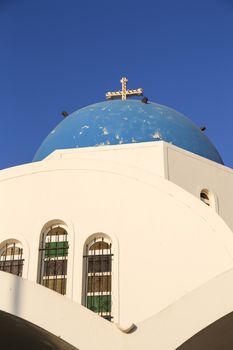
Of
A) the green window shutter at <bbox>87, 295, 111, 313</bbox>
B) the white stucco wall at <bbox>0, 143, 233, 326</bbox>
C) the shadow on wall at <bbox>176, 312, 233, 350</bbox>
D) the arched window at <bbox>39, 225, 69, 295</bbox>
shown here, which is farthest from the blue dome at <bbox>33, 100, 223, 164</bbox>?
the shadow on wall at <bbox>176, 312, 233, 350</bbox>

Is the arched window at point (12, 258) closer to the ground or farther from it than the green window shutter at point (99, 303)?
farther from it

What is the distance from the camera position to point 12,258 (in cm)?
940

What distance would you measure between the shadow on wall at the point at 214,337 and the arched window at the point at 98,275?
275 centimetres

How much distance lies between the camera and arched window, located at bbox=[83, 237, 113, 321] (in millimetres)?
8875

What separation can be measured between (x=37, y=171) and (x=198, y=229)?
8.94ft

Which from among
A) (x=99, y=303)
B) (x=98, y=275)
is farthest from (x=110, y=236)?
(x=99, y=303)

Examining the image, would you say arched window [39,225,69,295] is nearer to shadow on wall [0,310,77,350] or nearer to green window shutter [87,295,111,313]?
green window shutter [87,295,111,313]

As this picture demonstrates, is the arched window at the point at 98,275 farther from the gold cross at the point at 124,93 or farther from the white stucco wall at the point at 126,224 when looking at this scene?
the gold cross at the point at 124,93

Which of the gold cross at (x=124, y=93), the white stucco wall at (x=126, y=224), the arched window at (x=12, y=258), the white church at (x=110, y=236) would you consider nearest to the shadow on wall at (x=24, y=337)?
the white church at (x=110, y=236)

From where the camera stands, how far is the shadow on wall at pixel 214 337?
579 centimetres

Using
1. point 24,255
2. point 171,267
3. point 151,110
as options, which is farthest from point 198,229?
point 151,110

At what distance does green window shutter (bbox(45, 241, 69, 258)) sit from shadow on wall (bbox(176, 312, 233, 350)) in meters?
3.52

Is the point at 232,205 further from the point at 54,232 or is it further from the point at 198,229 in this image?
the point at 54,232

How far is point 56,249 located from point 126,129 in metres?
3.76
